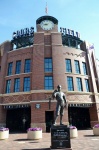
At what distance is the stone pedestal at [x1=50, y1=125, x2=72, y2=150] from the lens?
9844 mm

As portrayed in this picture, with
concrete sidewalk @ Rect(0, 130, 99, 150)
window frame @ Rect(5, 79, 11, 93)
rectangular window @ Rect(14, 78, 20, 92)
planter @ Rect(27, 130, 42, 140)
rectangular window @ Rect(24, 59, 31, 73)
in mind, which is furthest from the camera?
rectangular window @ Rect(24, 59, 31, 73)

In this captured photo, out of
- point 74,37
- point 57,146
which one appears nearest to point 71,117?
point 74,37

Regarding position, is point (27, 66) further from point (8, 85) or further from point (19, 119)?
point (19, 119)

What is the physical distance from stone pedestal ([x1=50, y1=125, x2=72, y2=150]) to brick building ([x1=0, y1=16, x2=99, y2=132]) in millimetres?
12005

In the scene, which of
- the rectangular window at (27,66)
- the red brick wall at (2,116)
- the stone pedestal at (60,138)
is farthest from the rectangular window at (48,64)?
the stone pedestal at (60,138)

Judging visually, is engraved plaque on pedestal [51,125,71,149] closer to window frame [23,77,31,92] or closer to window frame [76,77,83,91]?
window frame [23,77,31,92]

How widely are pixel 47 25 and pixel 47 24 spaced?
0.77 ft

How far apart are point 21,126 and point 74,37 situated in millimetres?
19557

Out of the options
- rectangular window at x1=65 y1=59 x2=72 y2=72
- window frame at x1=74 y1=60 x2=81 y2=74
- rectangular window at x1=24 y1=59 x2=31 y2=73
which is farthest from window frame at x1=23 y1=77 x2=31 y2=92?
window frame at x1=74 y1=60 x2=81 y2=74

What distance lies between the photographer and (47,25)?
100 feet

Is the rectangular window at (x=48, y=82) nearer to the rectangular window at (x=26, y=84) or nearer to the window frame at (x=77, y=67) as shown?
the rectangular window at (x=26, y=84)

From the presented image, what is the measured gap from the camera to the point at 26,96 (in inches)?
961

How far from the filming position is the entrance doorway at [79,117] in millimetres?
27266

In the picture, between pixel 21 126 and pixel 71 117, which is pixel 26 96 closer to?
pixel 21 126
